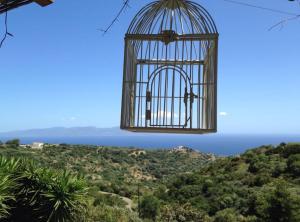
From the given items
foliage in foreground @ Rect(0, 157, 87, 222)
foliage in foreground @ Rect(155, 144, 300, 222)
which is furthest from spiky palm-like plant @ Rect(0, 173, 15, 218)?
foliage in foreground @ Rect(155, 144, 300, 222)

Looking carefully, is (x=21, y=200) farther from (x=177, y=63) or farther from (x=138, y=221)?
(x=177, y=63)

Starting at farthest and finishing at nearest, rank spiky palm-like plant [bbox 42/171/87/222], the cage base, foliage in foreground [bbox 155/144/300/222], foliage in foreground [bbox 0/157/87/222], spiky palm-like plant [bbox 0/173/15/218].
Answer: foliage in foreground [bbox 155/144/300/222] → spiky palm-like plant [bbox 42/171/87/222] → foliage in foreground [bbox 0/157/87/222] → spiky palm-like plant [bbox 0/173/15/218] → the cage base

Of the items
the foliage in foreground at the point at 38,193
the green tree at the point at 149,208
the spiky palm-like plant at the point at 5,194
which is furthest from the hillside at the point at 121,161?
the spiky palm-like plant at the point at 5,194

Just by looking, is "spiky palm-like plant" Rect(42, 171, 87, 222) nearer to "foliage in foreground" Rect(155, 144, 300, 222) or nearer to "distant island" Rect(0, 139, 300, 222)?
"distant island" Rect(0, 139, 300, 222)

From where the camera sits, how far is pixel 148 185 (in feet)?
120

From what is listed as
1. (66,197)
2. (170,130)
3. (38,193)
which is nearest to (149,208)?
(66,197)

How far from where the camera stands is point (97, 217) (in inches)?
370

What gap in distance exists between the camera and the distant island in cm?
802

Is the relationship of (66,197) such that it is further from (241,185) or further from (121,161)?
(121,161)

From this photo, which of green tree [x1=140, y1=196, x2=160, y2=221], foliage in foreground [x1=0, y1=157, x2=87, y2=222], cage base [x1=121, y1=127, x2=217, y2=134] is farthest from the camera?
green tree [x1=140, y1=196, x2=160, y2=221]

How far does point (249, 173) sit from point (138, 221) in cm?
1914

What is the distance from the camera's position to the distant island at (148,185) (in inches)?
316

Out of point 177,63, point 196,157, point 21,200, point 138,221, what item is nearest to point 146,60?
point 177,63

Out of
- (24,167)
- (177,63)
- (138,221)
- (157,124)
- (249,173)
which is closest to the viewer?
(157,124)
